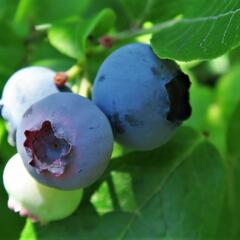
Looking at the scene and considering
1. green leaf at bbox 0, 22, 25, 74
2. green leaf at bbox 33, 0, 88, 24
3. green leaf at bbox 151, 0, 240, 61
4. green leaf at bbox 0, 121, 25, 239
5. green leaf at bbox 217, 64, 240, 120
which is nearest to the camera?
green leaf at bbox 151, 0, 240, 61

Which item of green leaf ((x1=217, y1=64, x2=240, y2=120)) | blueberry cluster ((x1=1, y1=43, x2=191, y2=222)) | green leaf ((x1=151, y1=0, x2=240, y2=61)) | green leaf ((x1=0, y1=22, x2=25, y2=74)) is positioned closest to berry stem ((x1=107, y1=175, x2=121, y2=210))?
blueberry cluster ((x1=1, y1=43, x2=191, y2=222))

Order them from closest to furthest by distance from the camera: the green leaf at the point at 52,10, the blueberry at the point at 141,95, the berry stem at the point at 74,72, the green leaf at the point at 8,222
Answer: the blueberry at the point at 141,95, the berry stem at the point at 74,72, the green leaf at the point at 8,222, the green leaf at the point at 52,10

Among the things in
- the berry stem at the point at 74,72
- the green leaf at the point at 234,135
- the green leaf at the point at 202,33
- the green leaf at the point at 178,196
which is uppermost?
the green leaf at the point at 202,33

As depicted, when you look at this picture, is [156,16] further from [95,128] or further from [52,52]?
[95,128]

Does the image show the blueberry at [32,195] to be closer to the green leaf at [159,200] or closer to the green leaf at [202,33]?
the green leaf at [159,200]

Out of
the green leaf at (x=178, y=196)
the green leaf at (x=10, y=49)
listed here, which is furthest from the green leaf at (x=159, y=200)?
the green leaf at (x=10, y=49)

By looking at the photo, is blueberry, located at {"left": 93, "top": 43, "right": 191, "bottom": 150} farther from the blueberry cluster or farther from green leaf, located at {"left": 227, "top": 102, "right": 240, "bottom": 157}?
green leaf, located at {"left": 227, "top": 102, "right": 240, "bottom": 157}

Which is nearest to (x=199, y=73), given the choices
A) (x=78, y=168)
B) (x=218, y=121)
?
(x=218, y=121)
